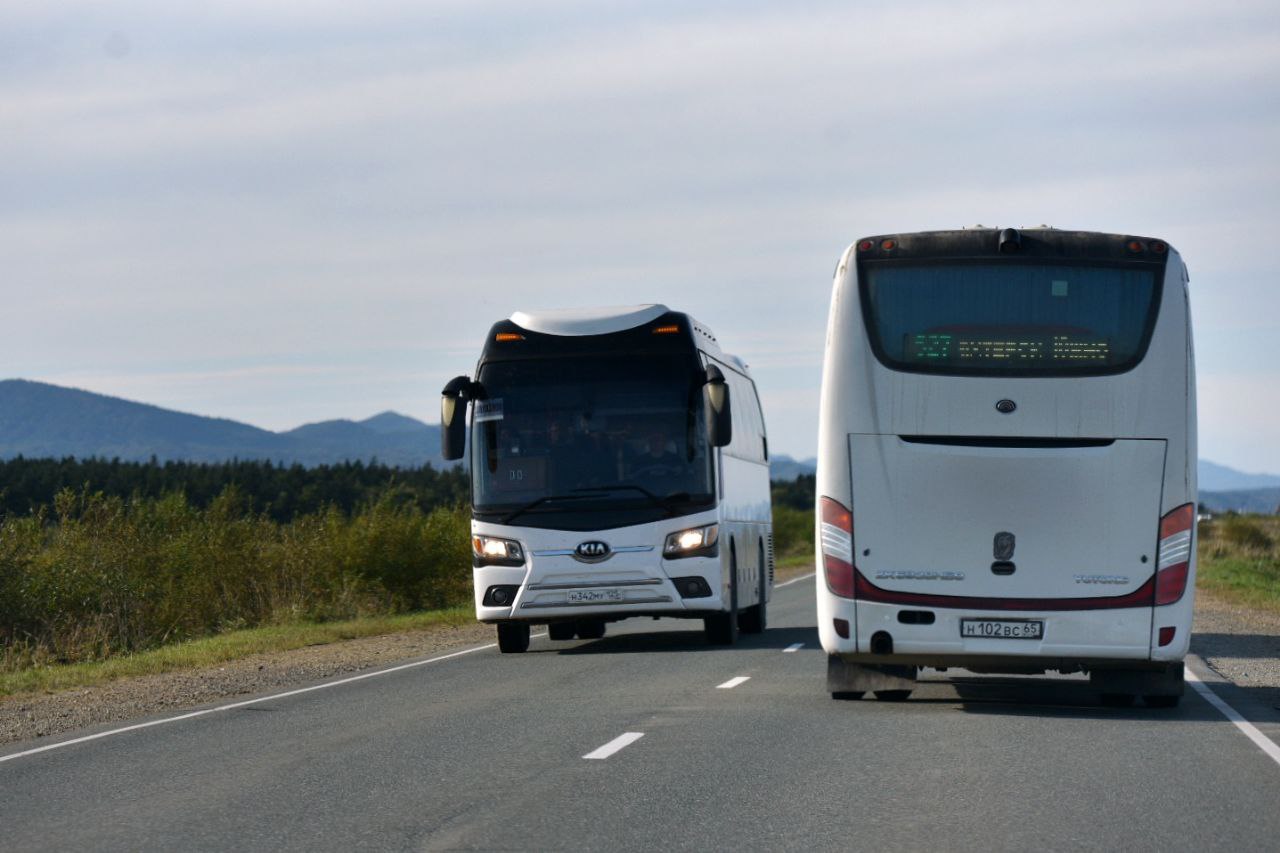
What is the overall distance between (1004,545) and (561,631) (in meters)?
11.5

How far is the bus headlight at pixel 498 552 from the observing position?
19.2 metres

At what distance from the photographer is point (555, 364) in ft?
64.5

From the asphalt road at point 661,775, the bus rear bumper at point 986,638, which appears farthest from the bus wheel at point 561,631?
the bus rear bumper at point 986,638

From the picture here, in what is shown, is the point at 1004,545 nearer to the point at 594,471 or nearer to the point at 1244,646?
the point at 594,471

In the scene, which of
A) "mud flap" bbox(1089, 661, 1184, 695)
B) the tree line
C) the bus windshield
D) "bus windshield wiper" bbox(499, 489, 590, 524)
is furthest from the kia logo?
the tree line

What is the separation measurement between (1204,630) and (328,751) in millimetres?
17567

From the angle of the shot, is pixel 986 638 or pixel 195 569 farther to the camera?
pixel 195 569

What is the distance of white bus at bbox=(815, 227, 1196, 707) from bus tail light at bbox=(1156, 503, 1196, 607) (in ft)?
0.05

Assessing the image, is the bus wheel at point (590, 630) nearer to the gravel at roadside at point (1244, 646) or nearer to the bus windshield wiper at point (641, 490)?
the bus windshield wiper at point (641, 490)

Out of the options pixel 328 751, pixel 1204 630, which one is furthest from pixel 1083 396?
pixel 1204 630

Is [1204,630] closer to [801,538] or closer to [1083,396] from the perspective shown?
[1083,396]

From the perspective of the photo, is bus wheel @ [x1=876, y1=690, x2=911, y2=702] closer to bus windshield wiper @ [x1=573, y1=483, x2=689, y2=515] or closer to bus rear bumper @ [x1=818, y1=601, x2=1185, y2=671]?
bus rear bumper @ [x1=818, y1=601, x2=1185, y2=671]

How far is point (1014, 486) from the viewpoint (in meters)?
12.6

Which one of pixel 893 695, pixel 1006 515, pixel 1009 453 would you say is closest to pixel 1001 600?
pixel 1006 515
